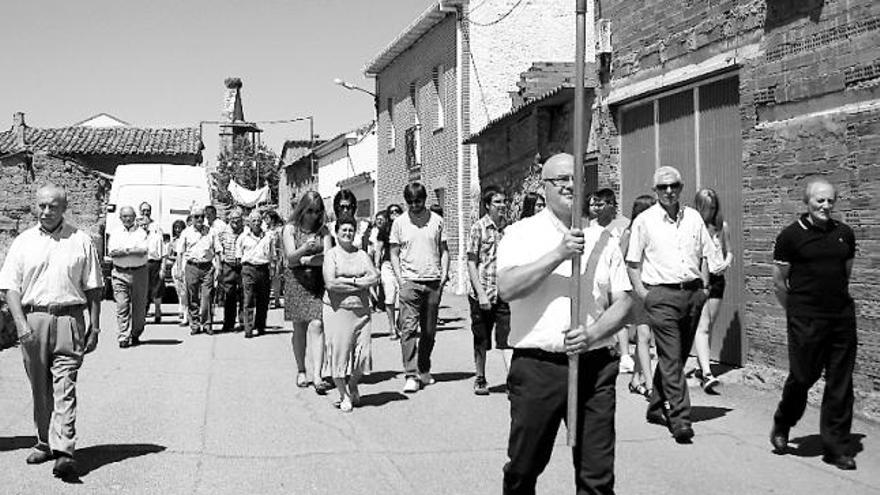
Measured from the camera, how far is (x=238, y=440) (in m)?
7.07

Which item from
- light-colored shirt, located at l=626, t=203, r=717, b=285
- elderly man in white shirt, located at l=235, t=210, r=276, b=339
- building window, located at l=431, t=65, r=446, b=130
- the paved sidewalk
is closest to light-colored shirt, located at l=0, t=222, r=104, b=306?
the paved sidewalk

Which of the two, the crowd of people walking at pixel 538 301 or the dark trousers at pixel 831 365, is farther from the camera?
the dark trousers at pixel 831 365

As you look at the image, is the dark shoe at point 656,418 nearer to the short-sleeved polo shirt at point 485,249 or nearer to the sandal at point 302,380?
the short-sleeved polo shirt at point 485,249

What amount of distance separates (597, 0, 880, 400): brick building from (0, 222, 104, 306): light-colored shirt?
226 inches

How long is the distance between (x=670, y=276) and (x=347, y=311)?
2.76 m

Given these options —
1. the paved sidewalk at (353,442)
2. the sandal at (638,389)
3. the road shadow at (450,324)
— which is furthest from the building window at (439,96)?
the sandal at (638,389)

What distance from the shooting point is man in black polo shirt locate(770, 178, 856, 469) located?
627 centimetres

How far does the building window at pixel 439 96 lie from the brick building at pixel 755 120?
1240 cm

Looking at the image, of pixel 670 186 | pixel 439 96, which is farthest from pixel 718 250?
pixel 439 96

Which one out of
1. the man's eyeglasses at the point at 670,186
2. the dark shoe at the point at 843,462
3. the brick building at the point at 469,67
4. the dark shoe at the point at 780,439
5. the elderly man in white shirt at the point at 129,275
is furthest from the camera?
the brick building at the point at 469,67

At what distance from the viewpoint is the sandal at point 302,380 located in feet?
31.0

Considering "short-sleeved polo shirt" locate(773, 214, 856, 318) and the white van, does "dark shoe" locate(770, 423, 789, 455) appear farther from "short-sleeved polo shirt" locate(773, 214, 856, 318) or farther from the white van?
the white van

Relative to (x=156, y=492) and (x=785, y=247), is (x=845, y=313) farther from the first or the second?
(x=156, y=492)

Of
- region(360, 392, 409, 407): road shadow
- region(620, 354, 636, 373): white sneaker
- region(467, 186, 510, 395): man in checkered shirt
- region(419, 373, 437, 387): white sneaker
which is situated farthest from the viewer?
region(620, 354, 636, 373): white sneaker
